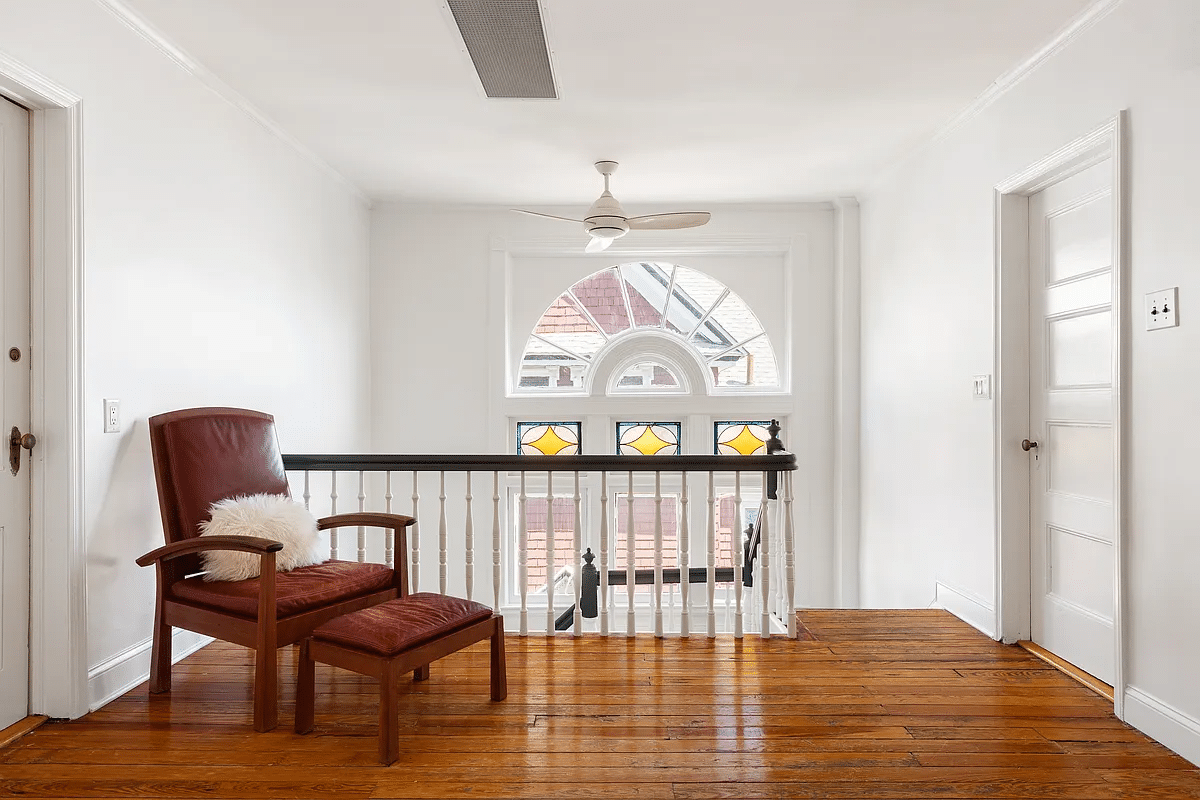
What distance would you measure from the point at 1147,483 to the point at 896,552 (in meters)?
2.35

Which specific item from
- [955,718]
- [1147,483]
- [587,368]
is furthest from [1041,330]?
[587,368]

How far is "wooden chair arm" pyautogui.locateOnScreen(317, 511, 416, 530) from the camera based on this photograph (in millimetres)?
3236

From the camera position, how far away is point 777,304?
6.00 meters

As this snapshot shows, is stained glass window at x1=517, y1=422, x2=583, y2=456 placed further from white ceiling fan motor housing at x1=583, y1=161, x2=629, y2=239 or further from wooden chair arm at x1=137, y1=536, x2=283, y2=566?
wooden chair arm at x1=137, y1=536, x2=283, y2=566

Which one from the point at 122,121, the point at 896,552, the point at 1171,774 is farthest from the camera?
the point at 896,552

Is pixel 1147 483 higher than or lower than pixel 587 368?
lower

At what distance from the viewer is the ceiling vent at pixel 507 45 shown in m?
2.91

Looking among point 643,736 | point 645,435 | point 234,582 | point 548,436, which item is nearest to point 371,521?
point 234,582

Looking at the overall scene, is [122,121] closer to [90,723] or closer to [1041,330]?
[90,723]

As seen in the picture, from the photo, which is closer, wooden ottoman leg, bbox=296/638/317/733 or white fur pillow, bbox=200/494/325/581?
wooden ottoman leg, bbox=296/638/317/733

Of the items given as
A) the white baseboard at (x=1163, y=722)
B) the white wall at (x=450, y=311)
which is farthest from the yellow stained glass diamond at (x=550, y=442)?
the white baseboard at (x=1163, y=722)

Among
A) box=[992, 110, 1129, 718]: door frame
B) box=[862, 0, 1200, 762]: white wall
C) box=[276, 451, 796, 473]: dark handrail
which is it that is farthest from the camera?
box=[992, 110, 1129, 718]: door frame

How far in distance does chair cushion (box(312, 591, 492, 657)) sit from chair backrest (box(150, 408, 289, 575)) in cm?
76

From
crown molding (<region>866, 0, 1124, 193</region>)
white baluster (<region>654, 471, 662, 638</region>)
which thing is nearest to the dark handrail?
Result: white baluster (<region>654, 471, 662, 638</region>)
